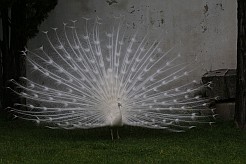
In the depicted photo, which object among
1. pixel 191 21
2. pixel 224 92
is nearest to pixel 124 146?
pixel 224 92

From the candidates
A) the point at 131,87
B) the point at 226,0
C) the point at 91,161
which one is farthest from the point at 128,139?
the point at 226,0

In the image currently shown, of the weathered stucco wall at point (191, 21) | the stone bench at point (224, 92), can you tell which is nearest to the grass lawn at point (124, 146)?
the stone bench at point (224, 92)

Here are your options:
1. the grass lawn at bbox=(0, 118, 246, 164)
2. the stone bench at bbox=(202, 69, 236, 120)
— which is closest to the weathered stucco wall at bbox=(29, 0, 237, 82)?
the stone bench at bbox=(202, 69, 236, 120)

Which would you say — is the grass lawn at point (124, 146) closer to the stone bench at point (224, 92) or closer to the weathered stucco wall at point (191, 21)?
the stone bench at point (224, 92)

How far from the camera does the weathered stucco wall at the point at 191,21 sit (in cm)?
980

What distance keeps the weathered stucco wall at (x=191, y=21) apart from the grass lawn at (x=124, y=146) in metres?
1.72

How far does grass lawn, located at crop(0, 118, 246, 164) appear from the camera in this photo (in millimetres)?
6164

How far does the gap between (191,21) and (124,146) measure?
11.9 feet

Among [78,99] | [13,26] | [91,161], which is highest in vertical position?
[13,26]

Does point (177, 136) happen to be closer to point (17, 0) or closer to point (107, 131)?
point (107, 131)

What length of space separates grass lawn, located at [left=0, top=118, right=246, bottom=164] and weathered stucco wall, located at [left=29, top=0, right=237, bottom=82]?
1.72 m

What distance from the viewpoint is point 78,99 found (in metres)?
7.29

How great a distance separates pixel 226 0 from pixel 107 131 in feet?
10.4

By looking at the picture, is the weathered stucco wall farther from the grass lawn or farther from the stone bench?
the grass lawn
